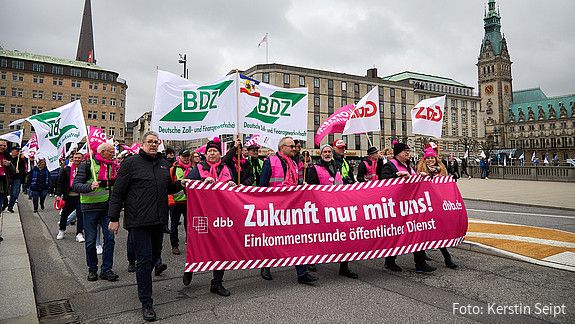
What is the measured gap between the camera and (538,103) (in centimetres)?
14225

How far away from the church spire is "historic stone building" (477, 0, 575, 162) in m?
136

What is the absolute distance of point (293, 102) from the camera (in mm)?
7289

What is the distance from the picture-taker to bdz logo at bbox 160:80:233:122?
6473 millimetres

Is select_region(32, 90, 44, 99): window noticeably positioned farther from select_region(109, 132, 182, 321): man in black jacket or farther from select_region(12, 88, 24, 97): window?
select_region(109, 132, 182, 321): man in black jacket

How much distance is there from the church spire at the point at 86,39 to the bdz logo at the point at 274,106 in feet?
428

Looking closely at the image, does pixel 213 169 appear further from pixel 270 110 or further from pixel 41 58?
pixel 41 58

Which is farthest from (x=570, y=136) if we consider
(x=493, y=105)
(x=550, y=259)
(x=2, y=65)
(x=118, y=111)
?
(x=2, y=65)

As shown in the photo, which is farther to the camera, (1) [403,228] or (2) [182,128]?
(2) [182,128]

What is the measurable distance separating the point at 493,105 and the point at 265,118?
15801 centimetres

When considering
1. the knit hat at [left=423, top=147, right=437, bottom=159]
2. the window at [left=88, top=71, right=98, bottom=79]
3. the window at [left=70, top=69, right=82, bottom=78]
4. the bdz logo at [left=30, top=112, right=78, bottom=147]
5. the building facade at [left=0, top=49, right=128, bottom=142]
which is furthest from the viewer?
the window at [left=88, top=71, right=98, bottom=79]

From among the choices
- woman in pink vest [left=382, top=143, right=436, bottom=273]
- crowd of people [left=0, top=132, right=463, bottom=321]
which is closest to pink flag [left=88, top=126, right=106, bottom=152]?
crowd of people [left=0, top=132, right=463, bottom=321]

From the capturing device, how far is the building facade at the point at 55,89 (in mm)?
81438

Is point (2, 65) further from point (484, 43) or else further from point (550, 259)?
point (484, 43)

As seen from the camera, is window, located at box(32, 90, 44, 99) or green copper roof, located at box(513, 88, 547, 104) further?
green copper roof, located at box(513, 88, 547, 104)
